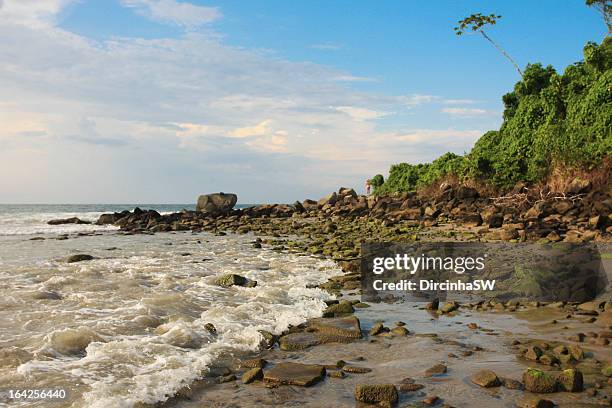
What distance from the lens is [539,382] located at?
452cm

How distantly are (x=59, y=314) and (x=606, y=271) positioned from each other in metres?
9.71

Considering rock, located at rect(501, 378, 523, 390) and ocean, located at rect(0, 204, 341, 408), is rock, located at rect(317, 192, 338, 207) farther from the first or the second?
rock, located at rect(501, 378, 523, 390)

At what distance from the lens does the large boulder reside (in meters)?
43.0

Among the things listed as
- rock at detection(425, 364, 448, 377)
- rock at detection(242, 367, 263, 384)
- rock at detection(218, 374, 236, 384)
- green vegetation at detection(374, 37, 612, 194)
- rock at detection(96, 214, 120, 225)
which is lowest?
rock at detection(218, 374, 236, 384)

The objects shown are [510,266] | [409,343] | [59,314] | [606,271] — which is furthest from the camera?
[510,266]

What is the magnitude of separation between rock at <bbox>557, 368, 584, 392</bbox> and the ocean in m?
3.53

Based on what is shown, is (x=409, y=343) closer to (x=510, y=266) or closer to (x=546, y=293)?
(x=546, y=293)

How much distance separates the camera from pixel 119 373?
211 inches

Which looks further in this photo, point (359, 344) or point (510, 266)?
point (510, 266)

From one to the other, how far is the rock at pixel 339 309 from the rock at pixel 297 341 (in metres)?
1.14

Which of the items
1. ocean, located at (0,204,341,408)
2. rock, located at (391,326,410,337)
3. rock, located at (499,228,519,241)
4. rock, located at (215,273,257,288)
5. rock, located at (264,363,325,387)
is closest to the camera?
rock, located at (264,363,325,387)

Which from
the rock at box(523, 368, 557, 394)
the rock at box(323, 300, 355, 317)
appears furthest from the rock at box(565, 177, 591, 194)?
the rock at box(523, 368, 557, 394)

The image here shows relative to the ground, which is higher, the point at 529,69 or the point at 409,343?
the point at 529,69

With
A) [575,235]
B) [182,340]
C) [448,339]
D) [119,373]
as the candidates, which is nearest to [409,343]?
[448,339]
